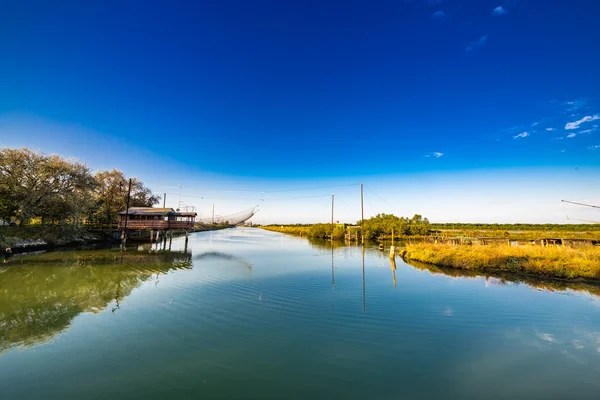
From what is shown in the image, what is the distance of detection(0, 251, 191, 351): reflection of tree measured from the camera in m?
7.64

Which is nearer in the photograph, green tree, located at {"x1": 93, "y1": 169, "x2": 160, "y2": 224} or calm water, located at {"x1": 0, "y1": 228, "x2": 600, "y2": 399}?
calm water, located at {"x1": 0, "y1": 228, "x2": 600, "y2": 399}

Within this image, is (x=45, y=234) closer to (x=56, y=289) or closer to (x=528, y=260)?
(x=56, y=289)

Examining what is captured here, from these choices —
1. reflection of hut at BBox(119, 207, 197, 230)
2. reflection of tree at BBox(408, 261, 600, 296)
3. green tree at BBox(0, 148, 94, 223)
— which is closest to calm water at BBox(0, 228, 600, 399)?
reflection of tree at BBox(408, 261, 600, 296)

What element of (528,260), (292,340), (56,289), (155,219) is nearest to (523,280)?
(528,260)

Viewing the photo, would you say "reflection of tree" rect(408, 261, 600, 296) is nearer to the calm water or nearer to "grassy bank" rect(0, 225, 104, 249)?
the calm water

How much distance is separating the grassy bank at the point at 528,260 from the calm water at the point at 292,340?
7.96 feet

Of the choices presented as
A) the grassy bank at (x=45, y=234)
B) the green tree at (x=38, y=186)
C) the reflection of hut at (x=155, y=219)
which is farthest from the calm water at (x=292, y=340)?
the reflection of hut at (x=155, y=219)

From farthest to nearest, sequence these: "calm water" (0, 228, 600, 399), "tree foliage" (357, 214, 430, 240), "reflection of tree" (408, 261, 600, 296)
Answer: "tree foliage" (357, 214, 430, 240) → "reflection of tree" (408, 261, 600, 296) → "calm water" (0, 228, 600, 399)

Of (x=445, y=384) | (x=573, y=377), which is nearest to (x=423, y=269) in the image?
(x=573, y=377)

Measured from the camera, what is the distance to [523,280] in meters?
15.2

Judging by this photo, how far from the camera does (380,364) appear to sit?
5879 mm

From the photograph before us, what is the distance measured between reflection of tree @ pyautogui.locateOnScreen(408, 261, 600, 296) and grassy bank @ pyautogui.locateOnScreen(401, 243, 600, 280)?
2.25ft

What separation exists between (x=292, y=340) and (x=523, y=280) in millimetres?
15482

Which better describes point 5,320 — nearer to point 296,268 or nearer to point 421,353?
point 421,353
